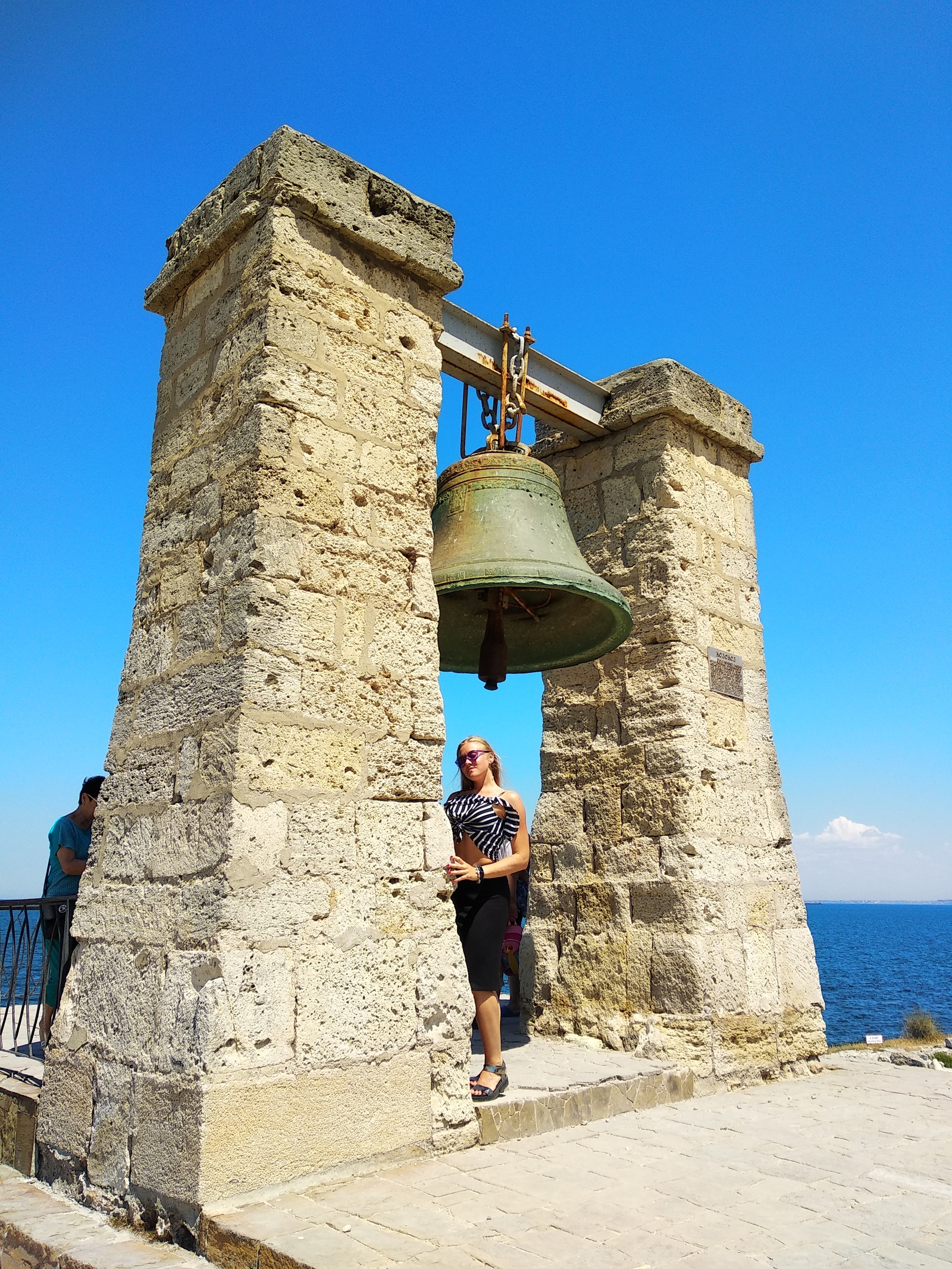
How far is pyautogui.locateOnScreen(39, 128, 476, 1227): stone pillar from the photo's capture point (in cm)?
270

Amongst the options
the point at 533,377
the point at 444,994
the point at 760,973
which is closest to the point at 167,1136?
the point at 444,994

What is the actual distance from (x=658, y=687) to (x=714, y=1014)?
4.87ft

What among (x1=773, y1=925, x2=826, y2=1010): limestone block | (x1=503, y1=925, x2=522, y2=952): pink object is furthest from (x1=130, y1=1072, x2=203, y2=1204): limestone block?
(x1=503, y1=925, x2=522, y2=952): pink object

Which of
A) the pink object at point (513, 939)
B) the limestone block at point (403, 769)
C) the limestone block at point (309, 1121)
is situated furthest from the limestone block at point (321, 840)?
the pink object at point (513, 939)

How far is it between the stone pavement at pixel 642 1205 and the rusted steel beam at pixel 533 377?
3.06 metres

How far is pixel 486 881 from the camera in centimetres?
353

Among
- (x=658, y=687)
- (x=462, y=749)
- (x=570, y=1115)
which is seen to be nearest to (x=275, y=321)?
(x=462, y=749)

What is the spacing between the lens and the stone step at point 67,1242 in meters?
2.41

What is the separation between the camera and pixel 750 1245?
2277mm

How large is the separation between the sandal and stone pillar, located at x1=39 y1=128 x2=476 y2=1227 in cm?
25

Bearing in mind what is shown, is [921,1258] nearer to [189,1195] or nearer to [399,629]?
[189,1195]

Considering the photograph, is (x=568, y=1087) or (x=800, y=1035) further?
(x=800, y=1035)

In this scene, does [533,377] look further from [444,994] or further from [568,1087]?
[568,1087]

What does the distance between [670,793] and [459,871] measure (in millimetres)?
1520
